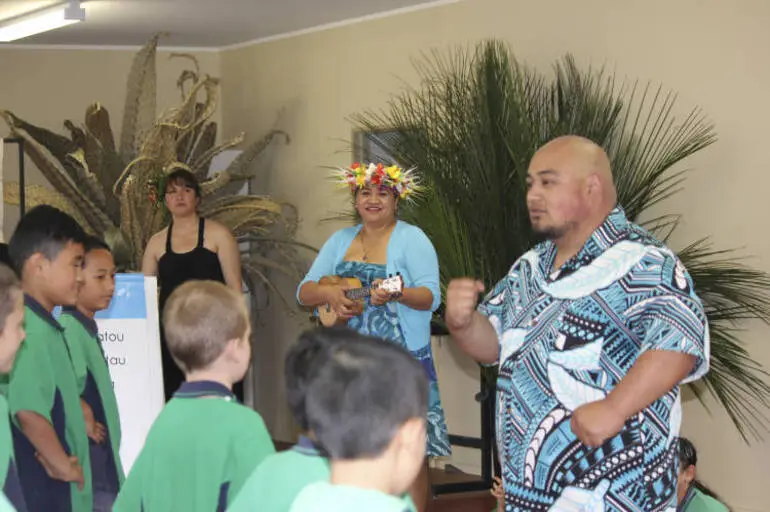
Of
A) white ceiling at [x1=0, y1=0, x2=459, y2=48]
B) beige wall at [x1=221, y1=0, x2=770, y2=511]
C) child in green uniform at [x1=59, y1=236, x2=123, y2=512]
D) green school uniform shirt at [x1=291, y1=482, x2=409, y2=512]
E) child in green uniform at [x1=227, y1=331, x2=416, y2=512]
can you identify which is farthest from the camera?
white ceiling at [x1=0, y1=0, x2=459, y2=48]

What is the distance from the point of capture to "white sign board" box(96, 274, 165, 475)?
578 centimetres

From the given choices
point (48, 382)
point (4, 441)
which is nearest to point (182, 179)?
point (48, 382)

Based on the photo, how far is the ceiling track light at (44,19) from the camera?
21.8ft

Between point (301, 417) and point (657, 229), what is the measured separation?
13.6 feet

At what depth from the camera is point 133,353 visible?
19.2 feet

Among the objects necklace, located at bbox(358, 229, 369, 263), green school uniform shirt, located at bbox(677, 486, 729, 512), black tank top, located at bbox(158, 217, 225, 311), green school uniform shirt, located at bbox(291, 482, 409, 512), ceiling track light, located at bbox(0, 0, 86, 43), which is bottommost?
green school uniform shirt, located at bbox(677, 486, 729, 512)

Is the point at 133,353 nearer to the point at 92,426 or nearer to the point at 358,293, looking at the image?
the point at 358,293

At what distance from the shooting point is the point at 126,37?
862 cm

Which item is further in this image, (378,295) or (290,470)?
(378,295)

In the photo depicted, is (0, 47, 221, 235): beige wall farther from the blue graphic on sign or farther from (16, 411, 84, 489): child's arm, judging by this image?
Answer: (16, 411, 84, 489): child's arm

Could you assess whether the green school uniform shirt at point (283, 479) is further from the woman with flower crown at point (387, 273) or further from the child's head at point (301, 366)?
the woman with flower crown at point (387, 273)

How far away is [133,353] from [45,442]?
263cm

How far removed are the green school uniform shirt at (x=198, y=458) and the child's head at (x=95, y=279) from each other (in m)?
1.65

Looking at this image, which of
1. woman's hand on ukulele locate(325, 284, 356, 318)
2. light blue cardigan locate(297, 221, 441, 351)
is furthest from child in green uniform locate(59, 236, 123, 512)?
light blue cardigan locate(297, 221, 441, 351)
